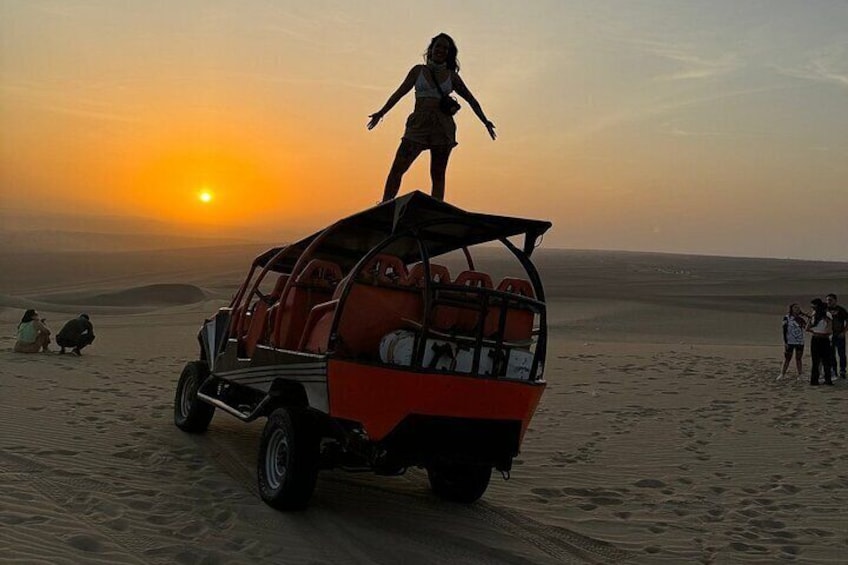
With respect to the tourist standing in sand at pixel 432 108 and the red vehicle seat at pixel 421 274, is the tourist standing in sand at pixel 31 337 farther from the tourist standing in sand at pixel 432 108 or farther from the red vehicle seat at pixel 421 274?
the red vehicle seat at pixel 421 274

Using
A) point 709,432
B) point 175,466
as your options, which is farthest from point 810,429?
point 175,466

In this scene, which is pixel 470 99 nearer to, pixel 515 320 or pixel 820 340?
pixel 515 320

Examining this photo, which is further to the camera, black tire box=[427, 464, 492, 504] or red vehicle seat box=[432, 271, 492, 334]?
black tire box=[427, 464, 492, 504]

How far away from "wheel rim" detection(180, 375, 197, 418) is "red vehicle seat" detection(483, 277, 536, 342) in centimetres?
432

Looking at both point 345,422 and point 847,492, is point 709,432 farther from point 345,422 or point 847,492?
point 345,422

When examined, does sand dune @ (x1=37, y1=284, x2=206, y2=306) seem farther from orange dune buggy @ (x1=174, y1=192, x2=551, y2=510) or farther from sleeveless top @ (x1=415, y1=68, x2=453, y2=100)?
sleeveless top @ (x1=415, y1=68, x2=453, y2=100)

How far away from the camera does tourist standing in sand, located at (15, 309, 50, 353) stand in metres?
16.3

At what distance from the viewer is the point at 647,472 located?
838cm

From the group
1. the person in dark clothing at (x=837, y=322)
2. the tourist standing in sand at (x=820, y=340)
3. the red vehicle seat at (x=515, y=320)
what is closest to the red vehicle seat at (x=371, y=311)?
the red vehicle seat at (x=515, y=320)

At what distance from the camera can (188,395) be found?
9.27 metres

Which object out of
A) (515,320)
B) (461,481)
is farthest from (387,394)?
(461,481)

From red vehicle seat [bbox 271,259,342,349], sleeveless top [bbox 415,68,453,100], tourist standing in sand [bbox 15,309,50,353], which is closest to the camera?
red vehicle seat [bbox 271,259,342,349]

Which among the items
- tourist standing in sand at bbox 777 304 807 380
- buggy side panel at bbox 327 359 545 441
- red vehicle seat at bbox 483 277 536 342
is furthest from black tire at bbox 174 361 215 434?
tourist standing in sand at bbox 777 304 807 380

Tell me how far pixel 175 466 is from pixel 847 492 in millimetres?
6606
